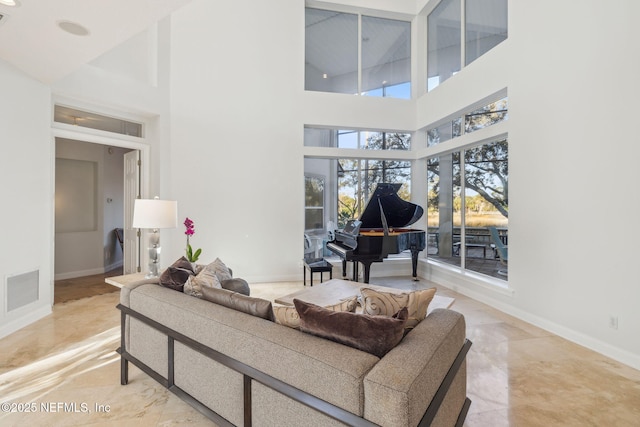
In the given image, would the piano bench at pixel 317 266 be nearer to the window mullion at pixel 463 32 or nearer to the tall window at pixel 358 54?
the tall window at pixel 358 54

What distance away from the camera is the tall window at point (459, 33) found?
15.0 ft

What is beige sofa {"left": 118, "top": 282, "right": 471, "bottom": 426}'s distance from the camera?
3.82 feet

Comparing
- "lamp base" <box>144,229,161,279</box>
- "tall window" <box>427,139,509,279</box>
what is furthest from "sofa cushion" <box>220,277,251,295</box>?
"tall window" <box>427,139,509,279</box>

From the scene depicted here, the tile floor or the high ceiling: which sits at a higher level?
the high ceiling

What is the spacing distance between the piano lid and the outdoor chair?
3.63 ft

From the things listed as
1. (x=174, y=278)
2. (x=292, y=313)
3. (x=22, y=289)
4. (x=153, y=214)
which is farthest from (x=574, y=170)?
(x=22, y=289)

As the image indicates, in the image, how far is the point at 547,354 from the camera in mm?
2947

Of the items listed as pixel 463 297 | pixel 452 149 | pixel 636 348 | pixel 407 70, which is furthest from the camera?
pixel 407 70

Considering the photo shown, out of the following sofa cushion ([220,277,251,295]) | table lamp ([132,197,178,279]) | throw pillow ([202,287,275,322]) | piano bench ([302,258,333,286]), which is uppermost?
table lamp ([132,197,178,279])

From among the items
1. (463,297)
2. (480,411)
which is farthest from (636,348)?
(463,297)

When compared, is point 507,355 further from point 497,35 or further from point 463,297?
point 497,35

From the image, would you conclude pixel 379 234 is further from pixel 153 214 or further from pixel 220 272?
pixel 153 214

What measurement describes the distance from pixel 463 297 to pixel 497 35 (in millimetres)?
3825

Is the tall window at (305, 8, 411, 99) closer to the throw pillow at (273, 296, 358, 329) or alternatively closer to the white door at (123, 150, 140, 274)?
the white door at (123, 150, 140, 274)
